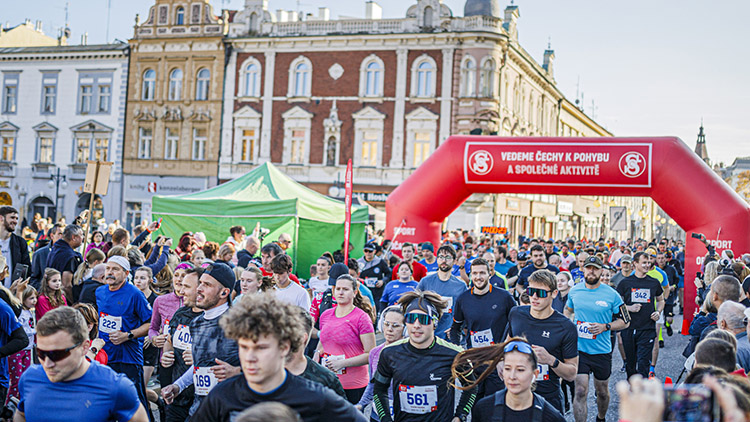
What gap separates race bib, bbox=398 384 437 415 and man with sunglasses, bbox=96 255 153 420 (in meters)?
2.62

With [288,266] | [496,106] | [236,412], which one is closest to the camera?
[236,412]

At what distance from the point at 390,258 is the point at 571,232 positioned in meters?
41.3

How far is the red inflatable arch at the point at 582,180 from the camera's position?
Result: 1484 cm

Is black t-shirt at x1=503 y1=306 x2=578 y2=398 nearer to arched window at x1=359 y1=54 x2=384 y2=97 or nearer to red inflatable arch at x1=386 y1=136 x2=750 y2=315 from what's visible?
red inflatable arch at x1=386 y1=136 x2=750 y2=315

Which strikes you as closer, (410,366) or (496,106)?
Result: (410,366)

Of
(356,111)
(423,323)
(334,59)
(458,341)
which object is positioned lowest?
(458,341)

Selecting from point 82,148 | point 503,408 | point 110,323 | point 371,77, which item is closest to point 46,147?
point 82,148

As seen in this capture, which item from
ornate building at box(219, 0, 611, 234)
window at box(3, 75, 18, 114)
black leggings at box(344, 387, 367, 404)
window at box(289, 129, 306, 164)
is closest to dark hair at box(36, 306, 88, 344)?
black leggings at box(344, 387, 367, 404)

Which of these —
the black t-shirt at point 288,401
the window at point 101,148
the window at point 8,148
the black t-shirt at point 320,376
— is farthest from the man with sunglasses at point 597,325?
the window at point 8,148

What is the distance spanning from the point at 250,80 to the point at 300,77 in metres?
2.55

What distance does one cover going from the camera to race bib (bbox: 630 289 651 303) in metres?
10.1

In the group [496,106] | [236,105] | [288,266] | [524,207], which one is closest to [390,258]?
[288,266]

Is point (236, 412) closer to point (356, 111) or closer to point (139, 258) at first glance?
point (139, 258)

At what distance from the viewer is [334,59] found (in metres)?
35.0
